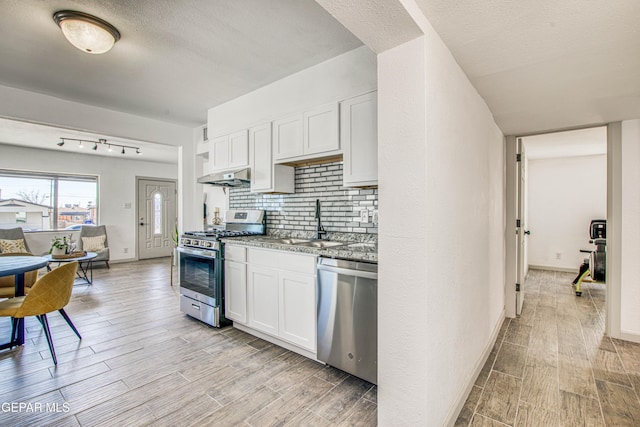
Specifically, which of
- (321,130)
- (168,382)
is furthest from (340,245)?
(168,382)

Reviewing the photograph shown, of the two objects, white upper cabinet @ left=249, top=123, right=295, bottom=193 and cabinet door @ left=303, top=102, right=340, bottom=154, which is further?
white upper cabinet @ left=249, top=123, right=295, bottom=193

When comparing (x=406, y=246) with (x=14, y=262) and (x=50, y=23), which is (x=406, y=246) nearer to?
(x=50, y=23)

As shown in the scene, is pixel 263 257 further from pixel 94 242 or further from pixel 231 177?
pixel 94 242

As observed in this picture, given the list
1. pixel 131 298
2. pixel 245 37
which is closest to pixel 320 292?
pixel 245 37

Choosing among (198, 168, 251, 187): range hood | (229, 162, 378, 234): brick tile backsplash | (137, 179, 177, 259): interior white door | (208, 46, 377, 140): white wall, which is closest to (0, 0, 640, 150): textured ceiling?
(208, 46, 377, 140): white wall

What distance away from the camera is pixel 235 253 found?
2.97m

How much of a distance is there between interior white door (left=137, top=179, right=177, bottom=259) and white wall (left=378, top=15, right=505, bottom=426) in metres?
7.38

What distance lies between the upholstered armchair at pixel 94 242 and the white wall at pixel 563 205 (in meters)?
8.94

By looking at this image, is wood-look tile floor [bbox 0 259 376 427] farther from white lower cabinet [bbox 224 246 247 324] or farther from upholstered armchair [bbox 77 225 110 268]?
upholstered armchair [bbox 77 225 110 268]

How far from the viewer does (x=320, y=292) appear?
2242mm

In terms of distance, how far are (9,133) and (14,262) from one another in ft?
11.7

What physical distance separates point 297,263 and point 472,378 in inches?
59.5

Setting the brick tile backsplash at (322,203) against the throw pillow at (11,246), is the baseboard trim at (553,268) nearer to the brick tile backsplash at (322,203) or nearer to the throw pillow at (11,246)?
the brick tile backsplash at (322,203)

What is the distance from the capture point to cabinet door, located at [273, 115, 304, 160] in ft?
9.29
